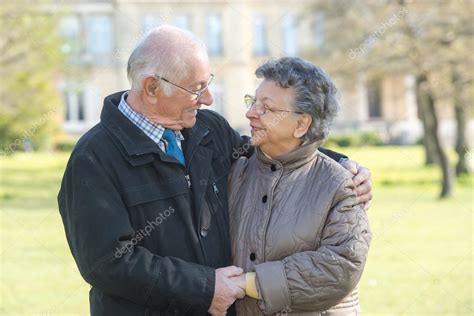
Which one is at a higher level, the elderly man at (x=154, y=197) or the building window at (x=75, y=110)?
the elderly man at (x=154, y=197)

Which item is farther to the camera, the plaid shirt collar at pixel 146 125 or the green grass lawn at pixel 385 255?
the green grass lawn at pixel 385 255

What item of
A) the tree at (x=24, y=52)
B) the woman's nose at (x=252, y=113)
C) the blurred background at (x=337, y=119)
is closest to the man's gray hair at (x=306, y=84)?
the woman's nose at (x=252, y=113)

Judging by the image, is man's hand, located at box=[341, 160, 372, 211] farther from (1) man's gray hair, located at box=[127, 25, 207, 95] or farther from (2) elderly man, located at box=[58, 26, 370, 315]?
(1) man's gray hair, located at box=[127, 25, 207, 95]

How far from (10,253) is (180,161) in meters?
8.76

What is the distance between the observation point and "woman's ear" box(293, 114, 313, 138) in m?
3.44

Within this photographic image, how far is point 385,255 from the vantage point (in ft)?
38.0

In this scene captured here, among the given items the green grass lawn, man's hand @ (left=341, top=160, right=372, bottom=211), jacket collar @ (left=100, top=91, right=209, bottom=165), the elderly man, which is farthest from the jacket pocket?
the green grass lawn

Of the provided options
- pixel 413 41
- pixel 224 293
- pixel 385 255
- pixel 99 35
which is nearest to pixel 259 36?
pixel 99 35

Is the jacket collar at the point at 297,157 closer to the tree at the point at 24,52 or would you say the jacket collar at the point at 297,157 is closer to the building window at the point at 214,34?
the tree at the point at 24,52

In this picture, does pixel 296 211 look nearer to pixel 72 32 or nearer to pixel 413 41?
pixel 413 41

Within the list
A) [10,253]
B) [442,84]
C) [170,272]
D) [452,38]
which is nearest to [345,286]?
[170,272]

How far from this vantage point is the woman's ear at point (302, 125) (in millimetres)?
3443

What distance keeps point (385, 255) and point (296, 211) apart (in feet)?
27.9

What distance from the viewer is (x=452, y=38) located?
699 inches
